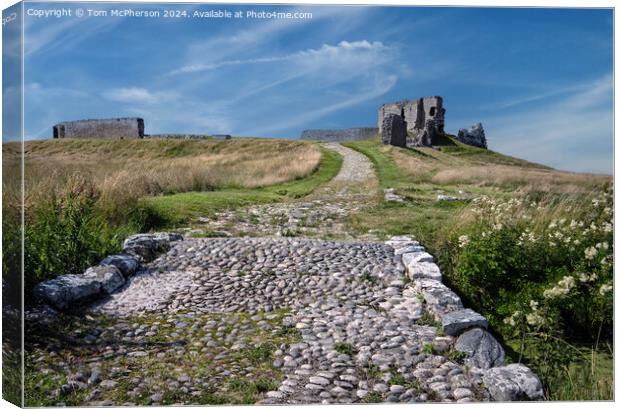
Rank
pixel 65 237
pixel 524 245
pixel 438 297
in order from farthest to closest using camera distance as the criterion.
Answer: pixel 65 237 < pixel 524 245 < pixel 438 297

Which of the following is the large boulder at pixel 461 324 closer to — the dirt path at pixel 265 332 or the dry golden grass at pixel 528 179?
the dirt path at pixel 265 332

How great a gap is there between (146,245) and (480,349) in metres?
4.81

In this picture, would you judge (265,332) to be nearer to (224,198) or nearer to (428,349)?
(428,349)

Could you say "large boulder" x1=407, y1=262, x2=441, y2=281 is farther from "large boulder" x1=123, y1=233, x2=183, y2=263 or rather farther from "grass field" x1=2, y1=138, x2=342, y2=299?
"large boulder" x1=123, y1=233, x2=183, y2=263

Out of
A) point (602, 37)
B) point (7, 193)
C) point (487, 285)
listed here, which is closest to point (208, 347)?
point (7, 193)

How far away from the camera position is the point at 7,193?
5.01 meters

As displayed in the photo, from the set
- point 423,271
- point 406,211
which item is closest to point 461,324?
point 423,271

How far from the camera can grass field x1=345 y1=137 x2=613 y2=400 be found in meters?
5.56

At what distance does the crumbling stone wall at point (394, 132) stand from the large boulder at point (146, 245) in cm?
480

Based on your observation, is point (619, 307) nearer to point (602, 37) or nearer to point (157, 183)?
point (602, 37)

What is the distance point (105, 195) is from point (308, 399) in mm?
5230

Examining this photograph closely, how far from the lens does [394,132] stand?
1155 centimetres

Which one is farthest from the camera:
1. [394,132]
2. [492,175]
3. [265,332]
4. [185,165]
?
[394,132]

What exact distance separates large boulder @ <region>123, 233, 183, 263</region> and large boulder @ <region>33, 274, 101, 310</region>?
1.19m
